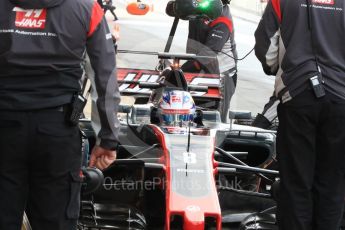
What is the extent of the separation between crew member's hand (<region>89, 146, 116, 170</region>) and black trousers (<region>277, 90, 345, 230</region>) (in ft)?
4.01

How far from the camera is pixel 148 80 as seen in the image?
679cm

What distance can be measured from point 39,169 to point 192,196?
120 cm

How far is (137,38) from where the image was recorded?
19172mm

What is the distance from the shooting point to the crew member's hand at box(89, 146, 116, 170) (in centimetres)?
392

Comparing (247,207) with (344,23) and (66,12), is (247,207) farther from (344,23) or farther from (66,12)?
(66,12)

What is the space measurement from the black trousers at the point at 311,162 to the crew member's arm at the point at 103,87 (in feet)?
4.00

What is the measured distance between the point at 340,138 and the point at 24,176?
6.57 ft

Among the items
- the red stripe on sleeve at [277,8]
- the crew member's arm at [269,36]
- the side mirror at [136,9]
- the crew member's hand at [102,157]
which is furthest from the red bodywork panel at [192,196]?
the side mirror at [136,9]

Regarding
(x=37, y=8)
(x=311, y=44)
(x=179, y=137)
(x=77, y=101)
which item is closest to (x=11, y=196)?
(x=77, y=101)

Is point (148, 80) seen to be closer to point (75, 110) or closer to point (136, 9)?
point (136, 9)

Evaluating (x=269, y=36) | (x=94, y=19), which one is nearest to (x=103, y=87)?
(x=94, y=19)

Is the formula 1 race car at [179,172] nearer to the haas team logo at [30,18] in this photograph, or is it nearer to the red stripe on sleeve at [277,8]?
the red stripe on sleeve at [277,8]

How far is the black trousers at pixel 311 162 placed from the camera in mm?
4508

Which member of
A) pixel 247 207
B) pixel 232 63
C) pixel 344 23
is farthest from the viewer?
pixel 232 63
